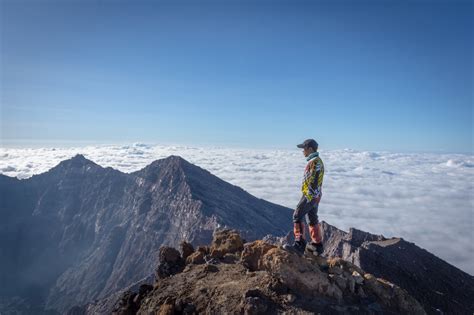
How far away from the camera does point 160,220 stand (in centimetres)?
15288

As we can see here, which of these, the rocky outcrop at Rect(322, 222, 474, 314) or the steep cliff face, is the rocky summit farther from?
the steep cliff face

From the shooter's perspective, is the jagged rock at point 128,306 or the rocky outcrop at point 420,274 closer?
the jagged rock at point 128,306

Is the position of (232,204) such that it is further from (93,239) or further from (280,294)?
(280,294)

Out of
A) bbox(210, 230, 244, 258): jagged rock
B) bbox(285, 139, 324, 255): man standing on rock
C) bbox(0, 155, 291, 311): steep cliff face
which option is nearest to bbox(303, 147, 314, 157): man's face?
bbox(285, 139, 324, 255): man standing on rock

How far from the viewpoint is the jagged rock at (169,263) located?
1498 centimetres

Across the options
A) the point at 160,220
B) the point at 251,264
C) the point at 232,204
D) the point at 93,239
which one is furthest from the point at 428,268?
the point at 93,239

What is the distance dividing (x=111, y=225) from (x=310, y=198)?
182297mm

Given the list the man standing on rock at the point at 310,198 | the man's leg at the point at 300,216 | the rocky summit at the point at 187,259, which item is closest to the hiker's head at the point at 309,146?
the man standing on rock at the point at 310,198

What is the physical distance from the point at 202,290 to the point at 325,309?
383 cm

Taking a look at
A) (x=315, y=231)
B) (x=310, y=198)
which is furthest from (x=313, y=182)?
(x=315, y=231)

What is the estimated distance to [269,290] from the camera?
10.1 m

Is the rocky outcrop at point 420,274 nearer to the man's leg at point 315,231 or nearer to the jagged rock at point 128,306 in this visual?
the man's leg at point 315,231

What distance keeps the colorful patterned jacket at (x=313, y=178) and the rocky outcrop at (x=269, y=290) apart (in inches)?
92.4

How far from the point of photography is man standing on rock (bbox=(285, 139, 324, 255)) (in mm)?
13016
